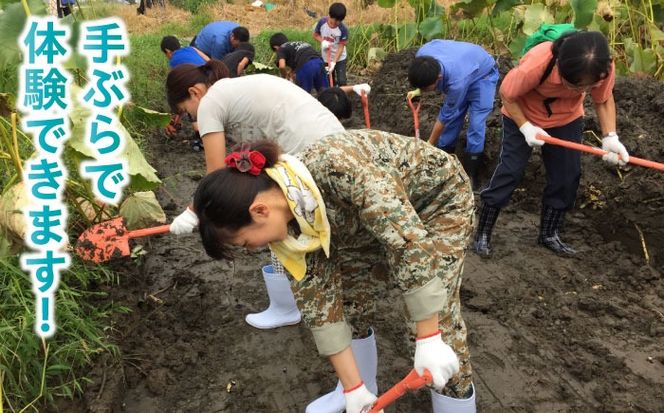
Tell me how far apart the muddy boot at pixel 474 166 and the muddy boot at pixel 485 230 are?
1047 mm

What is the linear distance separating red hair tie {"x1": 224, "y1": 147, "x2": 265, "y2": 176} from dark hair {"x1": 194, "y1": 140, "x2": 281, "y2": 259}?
0.04ft

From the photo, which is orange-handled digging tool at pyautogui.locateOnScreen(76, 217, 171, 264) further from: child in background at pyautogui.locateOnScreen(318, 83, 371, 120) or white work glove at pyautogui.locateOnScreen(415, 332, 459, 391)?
white work glove at pyautogui.locateOnScreen(415, 332, 459, 391)

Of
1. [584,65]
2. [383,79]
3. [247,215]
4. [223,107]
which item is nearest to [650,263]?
[584,65]

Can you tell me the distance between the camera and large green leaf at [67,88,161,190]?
2438mm

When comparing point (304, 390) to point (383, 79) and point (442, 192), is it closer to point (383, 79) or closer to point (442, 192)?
point (442, 192)

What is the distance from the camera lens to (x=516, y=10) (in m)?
5.98

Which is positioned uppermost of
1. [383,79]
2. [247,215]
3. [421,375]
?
[247,215]

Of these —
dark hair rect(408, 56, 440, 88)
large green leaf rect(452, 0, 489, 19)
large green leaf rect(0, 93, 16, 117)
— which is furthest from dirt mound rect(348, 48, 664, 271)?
large green leaf rect(0, 93, 16, 117)

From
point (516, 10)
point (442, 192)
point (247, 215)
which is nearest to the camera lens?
point (247, 215)

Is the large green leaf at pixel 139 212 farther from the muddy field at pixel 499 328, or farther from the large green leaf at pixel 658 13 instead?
the large green leaf at pixel 658 13

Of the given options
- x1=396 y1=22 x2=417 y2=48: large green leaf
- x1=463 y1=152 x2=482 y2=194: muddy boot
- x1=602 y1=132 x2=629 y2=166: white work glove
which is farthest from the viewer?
x1=396 y1=22 x2=417 y2=48: large green leaf

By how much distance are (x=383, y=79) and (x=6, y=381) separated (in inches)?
229

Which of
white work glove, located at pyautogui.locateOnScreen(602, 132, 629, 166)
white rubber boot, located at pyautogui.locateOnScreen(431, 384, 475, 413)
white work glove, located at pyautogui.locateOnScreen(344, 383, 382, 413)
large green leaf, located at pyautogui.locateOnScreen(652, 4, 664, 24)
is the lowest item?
white rubber boot, located at pyautogui.locateOnScreen(431, 384, 475, 413)

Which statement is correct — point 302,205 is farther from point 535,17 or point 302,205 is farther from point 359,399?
point 535,17
